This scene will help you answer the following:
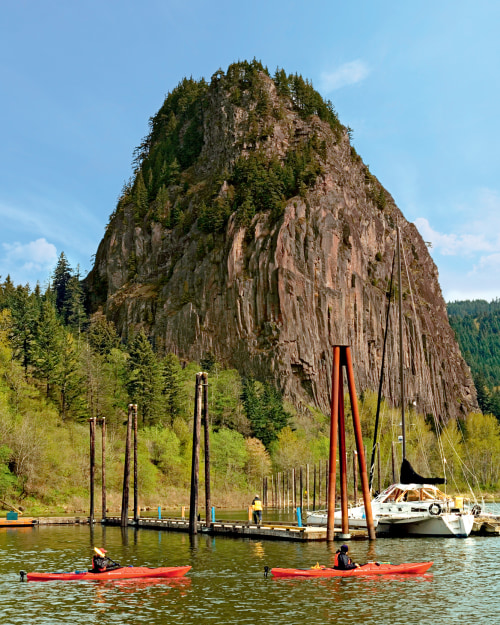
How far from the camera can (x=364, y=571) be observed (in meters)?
31.5

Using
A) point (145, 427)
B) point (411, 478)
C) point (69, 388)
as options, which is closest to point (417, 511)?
point (411, 478)

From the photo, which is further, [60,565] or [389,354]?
[389,354]

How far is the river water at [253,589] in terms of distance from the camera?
24.2m

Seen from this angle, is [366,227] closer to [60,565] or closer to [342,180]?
[342,180]

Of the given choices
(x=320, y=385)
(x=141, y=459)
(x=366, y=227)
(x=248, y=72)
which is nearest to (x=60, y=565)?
(x=141, y=459)

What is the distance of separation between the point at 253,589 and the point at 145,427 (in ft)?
252

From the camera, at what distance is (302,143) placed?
181m

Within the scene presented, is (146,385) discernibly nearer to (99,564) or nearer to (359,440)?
(359,440)

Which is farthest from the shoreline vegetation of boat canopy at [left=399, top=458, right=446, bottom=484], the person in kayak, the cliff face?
the person in kayak

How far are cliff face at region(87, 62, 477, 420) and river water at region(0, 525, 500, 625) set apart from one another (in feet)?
325

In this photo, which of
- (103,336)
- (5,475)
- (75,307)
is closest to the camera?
(5,475)

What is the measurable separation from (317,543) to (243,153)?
14020 centimetres

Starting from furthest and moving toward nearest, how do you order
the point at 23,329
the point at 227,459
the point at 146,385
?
the point at 146,385, the point at 23,329, the point at 227,459

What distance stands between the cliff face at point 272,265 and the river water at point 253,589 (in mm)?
99056
